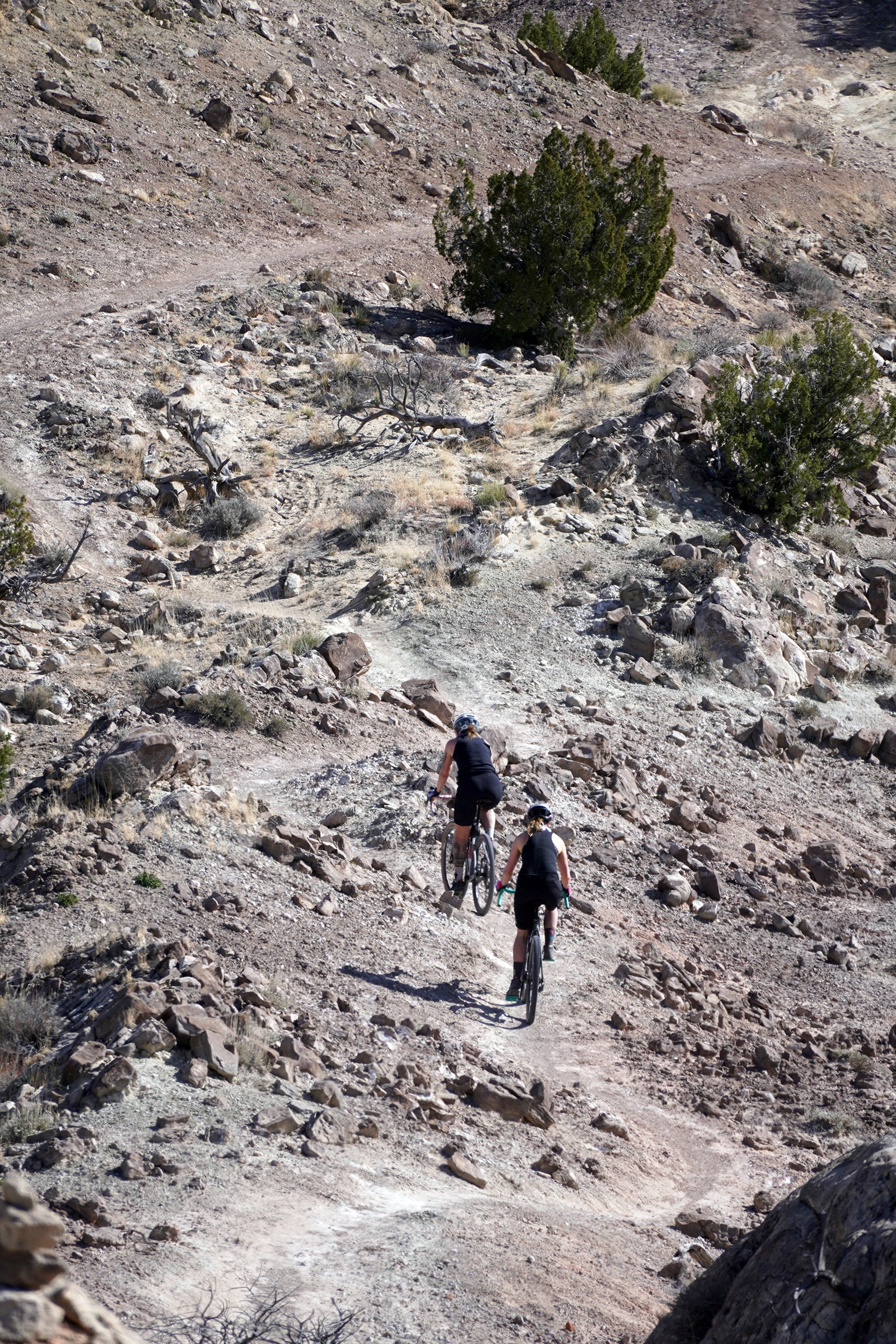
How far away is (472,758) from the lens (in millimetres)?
8562

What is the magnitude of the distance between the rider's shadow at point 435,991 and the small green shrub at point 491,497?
9.46 metres

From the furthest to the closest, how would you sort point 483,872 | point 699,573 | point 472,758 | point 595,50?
point 595,50
point 699,573
point 483,872
point 472,758

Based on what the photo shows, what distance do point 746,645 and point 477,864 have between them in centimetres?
644

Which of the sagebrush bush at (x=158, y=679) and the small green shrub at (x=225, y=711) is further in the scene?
the sagebrush bush at (x=158, y=679)

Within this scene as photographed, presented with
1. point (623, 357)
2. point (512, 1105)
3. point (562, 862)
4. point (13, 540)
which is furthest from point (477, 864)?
point (623, 357)

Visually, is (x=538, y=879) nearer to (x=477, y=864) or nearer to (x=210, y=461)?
(x=477, y=864)

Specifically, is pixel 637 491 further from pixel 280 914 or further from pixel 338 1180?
pixel 338 1180

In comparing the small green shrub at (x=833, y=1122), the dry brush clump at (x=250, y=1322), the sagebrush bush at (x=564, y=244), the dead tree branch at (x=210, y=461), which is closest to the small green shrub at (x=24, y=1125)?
the dry brush clump at (x=250, y=1322)

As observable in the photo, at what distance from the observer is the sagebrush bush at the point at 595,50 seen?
39375 mm

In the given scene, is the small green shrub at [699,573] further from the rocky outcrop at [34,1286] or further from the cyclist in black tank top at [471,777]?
the rocky outcrop at [34,1286]

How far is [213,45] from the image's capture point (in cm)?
2925

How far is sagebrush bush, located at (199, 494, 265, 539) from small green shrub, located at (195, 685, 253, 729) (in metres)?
6.11

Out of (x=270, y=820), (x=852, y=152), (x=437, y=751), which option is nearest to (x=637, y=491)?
(x=437, y=751)

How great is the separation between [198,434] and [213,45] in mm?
16264
